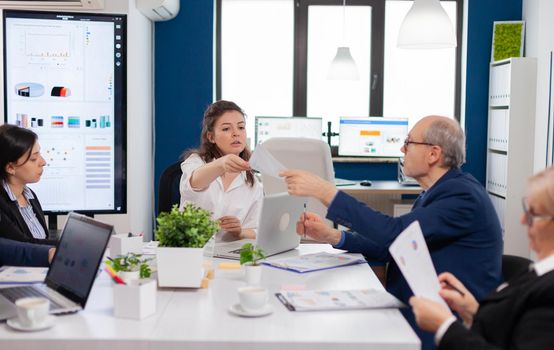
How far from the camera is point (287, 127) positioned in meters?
6.45

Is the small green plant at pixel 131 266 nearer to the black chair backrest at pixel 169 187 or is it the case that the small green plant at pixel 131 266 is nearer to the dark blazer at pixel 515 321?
the dark blazer at pixel 515 321

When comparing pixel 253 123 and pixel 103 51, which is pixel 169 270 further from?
pixel 253 123

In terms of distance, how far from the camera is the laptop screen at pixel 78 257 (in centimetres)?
189

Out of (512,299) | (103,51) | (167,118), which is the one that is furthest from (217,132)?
(167,118)

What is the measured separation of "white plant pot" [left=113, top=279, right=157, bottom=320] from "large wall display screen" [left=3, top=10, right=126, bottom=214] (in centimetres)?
239

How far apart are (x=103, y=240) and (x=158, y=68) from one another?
498 centimetres

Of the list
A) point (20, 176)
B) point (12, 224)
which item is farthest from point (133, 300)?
point (20, 176)

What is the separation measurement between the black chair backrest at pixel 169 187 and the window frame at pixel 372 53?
11.6 feet

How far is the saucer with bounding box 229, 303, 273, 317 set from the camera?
1833 mm

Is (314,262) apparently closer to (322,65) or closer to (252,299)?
(252,299)

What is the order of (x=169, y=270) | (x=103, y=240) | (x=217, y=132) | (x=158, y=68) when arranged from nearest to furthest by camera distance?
(x=103, y=240) < (x=169, y=270) < (x=217, y=132) < (x=158, y=68)

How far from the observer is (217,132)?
11.4 feet

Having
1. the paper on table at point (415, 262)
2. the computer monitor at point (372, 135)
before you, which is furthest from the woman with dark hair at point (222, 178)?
the computer monitor at point (372, 135)

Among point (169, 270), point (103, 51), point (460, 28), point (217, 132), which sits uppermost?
point (460, 28)
